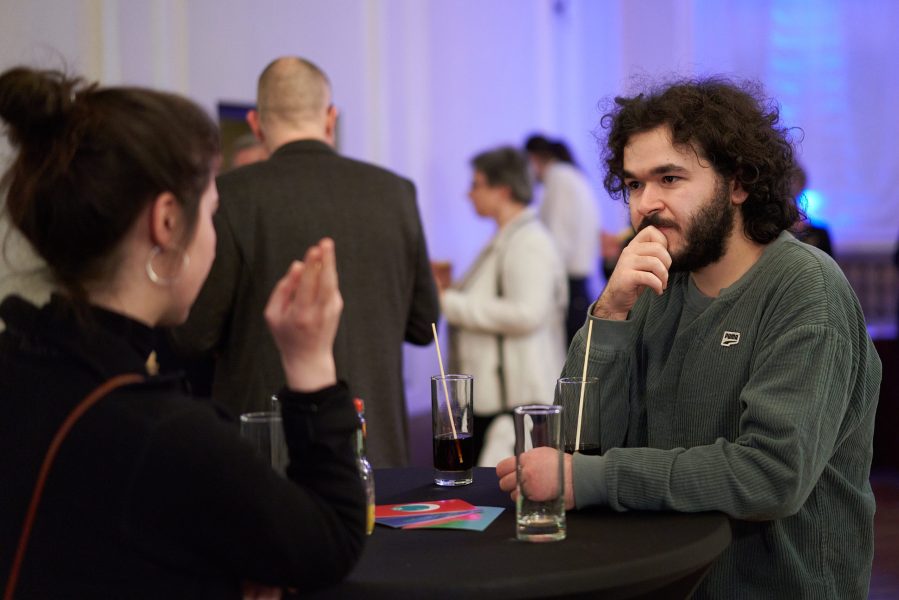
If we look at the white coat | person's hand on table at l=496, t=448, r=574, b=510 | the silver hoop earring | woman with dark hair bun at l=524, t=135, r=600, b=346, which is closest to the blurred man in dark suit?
the white coat

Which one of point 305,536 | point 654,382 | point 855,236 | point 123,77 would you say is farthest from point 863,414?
point 855,236

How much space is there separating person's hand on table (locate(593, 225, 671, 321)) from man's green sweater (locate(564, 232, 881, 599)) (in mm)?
53

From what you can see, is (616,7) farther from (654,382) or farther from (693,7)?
(654,382)

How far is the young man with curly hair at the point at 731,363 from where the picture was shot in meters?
1.69

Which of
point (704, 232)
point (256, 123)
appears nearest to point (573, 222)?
point (256, 123)

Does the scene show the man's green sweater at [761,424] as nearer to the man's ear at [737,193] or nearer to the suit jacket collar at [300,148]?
the man's ear at [737,193]

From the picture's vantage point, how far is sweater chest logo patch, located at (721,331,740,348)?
190 cm

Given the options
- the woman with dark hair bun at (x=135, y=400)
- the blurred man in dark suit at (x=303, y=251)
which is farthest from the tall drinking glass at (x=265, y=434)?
the blurred man in dark suit at (x=303, y=251)

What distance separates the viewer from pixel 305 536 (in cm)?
121

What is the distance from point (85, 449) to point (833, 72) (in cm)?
832

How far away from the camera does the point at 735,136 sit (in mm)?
2088

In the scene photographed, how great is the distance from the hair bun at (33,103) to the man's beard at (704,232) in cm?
116

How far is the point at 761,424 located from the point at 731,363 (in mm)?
210

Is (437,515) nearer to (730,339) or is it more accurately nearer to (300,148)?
(730,339)
